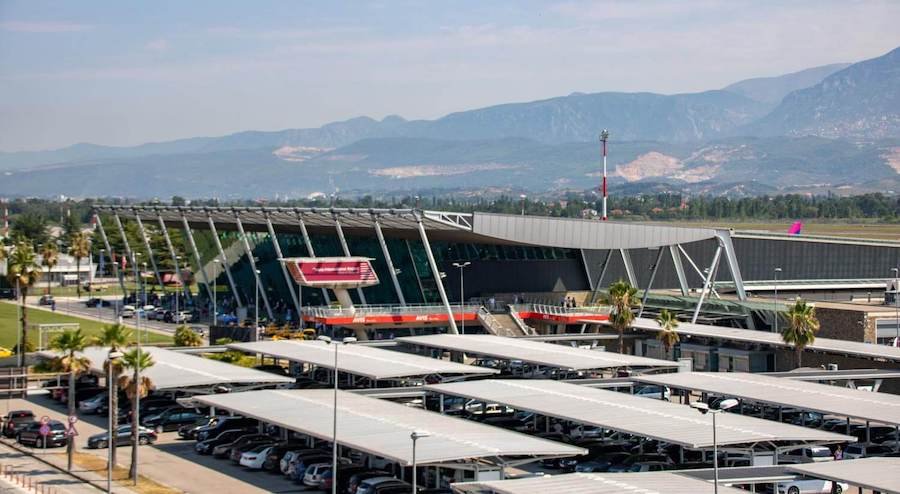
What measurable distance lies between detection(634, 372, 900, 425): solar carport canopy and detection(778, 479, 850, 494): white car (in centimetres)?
623

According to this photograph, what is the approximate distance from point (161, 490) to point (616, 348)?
52.9 m

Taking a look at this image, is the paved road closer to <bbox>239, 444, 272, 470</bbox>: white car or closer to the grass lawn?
<bbox>239, 444, 272, 470</bbox>: white car

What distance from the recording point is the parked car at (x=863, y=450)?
5772 cm

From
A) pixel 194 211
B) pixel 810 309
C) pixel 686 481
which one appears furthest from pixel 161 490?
pixel 194 211

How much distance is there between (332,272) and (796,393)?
49.4 meters

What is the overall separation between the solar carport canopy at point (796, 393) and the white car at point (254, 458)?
2053 centimetres

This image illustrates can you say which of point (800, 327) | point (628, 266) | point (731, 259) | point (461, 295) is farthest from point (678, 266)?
point (800, 327)

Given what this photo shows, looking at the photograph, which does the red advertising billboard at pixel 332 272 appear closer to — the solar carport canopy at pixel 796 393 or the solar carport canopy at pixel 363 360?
the solar carport canopy at pixel 363 360

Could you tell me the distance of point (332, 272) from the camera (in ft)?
344

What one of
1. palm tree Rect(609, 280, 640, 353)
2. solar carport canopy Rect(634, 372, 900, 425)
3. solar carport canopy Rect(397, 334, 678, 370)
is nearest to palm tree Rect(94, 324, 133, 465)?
solar carport canopy Rect(397, 334, 678, 370)

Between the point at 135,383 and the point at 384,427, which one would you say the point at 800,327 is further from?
the point at 135,383

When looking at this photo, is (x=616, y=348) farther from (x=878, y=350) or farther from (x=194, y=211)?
(x=194, y=211)

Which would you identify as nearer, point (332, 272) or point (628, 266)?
point (332, 272)

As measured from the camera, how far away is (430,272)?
111188mm
